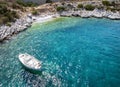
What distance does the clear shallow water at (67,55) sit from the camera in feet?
95.8

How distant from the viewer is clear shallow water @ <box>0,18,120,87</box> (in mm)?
29188

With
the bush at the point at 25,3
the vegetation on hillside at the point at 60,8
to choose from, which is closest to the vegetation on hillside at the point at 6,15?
the bush at the point at 25,3

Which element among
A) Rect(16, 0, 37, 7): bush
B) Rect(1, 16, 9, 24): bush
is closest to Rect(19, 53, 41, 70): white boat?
Rect(1, 16, 9, 24): bush

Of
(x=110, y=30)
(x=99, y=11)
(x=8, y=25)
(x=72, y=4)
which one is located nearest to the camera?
(x=110, y=30)

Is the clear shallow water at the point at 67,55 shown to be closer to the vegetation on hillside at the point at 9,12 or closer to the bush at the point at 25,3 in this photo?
the vegetation on hillside at the point at 9,12

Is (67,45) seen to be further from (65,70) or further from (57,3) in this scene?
(57,3)

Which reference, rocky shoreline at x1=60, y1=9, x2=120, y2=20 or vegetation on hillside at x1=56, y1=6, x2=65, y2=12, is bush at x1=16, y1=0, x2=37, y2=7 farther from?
rocky shoreline at x1=60, y1=9, x2=120, y2=20

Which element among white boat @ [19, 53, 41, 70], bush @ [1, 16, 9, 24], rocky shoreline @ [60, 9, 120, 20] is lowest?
rocky shoreline @ [60, 9, 120, 20]

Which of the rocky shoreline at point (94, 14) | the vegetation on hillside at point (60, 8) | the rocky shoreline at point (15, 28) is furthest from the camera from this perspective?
the vegetation on hillside at point (60, 8)

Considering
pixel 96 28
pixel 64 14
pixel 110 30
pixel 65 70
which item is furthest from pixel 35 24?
pixel 65 70

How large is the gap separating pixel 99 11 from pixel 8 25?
35.4 metres

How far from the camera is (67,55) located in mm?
38375

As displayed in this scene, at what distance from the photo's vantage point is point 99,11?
244ft

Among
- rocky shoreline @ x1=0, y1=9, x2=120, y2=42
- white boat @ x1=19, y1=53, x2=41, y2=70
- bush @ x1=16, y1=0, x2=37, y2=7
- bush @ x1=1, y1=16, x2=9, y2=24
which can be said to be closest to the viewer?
white boat @ x1=19, y1=53, x2=41, y2=70
